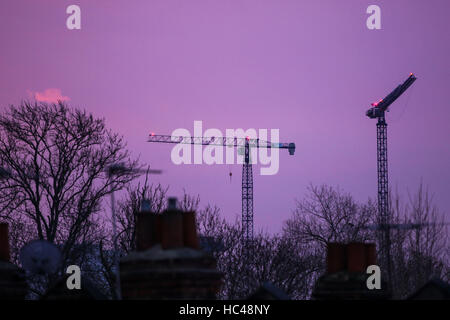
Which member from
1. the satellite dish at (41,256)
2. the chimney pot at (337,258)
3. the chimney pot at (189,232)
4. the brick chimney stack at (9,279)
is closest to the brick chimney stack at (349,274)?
the chimney pot at (337,258)

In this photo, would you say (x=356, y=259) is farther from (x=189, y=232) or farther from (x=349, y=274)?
(x=189, y=232)

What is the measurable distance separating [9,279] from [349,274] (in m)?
10.6

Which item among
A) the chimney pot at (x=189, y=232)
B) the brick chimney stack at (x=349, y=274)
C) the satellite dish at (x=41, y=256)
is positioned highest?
the chimney pot at (x=189, y=232)

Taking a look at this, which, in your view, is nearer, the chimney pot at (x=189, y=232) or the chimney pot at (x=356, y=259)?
the chimney pot at (x=189, y=232)

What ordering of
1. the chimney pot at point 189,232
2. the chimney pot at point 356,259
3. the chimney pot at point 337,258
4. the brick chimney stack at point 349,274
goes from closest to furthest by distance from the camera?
the chimney pot at point 189,232
the brick chimney stack at point 349,274
the chimney pot at point 356,259
the chimney pot at point 337,258

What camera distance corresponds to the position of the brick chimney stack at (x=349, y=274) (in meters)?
34.6

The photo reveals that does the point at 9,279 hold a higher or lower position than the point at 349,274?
higher

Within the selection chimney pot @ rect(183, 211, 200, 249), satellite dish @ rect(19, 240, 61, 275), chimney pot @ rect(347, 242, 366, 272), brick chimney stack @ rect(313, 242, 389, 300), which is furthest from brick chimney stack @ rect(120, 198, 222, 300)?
chimney pot @ rect(347, 242, 366, 272)

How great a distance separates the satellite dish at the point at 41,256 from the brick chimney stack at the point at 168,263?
14.5ft

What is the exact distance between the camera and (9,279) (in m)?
32.5

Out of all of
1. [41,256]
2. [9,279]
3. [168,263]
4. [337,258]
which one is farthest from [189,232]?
[337,258]

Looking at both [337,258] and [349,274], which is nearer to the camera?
[349,274]

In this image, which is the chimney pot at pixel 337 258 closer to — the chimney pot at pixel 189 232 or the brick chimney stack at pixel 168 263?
the brick chimney stack at pixel 168 263
